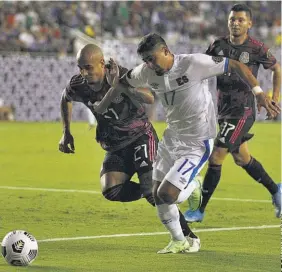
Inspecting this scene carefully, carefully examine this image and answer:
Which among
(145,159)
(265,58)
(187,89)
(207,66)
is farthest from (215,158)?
(207,66)

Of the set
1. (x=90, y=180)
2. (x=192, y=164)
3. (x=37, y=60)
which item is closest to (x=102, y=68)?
(x=192, y=164)

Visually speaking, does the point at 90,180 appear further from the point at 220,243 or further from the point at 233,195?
the point at 220,243

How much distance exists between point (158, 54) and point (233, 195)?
614 cm

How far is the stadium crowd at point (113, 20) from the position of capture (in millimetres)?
30953

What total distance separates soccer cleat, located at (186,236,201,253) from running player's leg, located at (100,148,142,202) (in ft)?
2.95

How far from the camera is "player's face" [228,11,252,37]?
37.7 ft

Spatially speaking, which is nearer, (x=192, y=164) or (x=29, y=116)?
(x=192, y=164)

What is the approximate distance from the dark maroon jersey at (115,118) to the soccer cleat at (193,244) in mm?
1277

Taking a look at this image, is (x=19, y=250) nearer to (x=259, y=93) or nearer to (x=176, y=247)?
(x=176, y=247)

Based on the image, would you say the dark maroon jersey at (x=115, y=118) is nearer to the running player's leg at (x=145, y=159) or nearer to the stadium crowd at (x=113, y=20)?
the running player's leg at (x=145, y=159)

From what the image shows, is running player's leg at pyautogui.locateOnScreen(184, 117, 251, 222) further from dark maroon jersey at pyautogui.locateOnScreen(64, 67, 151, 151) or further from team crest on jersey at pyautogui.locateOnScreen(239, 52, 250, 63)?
dark maroon jersey at pyautogui.locateOnScreen(64, 67, 151, 151)

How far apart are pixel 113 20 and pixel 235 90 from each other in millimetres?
20222

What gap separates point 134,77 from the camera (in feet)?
29.9

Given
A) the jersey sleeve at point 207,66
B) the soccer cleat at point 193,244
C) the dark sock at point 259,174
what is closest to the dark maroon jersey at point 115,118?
the jersey sleeve at point 207,66
